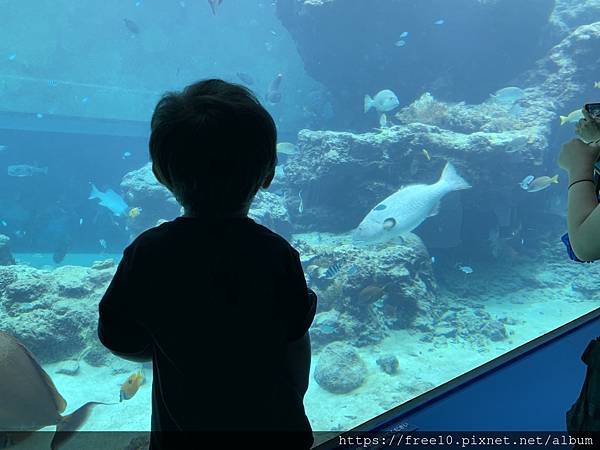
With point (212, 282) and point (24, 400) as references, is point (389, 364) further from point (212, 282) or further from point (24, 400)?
point (212, 282)

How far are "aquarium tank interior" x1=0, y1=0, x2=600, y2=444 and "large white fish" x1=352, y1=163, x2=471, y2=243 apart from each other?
0.10 feet

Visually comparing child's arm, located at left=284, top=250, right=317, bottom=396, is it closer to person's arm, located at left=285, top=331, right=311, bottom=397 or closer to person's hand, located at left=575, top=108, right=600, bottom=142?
person's arm, located at left=285, top=331, right=311, bottom=397

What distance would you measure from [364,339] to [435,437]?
16.3 ft

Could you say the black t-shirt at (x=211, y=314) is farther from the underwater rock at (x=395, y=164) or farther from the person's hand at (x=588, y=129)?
the underwater rock at (x=395, y=164)

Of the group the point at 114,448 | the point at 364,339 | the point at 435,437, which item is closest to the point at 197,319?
the point at 435,437

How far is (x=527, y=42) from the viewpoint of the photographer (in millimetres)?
13938

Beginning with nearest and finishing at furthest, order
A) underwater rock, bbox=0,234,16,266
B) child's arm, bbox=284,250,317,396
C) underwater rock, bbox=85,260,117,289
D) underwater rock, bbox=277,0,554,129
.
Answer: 1. child's arm, bbox=284,250,317,396
2. underwater rock, bbox=85,260,117,289
3. underwater rock, bbox=0,234,16,266
4. underwater rock, bbox=277,0,554,129

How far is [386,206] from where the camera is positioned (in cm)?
617

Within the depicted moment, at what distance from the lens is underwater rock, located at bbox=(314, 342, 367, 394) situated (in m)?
Result: 5.30

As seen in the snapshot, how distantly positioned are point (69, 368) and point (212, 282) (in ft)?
20.1

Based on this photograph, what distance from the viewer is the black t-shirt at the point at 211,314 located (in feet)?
2.97

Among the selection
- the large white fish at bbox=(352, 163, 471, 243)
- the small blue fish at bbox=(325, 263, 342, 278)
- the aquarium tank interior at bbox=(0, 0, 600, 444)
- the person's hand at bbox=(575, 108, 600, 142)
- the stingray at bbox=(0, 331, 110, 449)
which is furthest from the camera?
the small blue fish at bbox=(325, 263, 342, 278)

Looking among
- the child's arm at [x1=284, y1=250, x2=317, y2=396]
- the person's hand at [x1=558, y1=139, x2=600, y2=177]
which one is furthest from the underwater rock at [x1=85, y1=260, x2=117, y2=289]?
the person's hand at [x1=558, y1=139, x2=600, y2=177]

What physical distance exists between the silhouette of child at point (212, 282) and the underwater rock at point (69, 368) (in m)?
5.87
